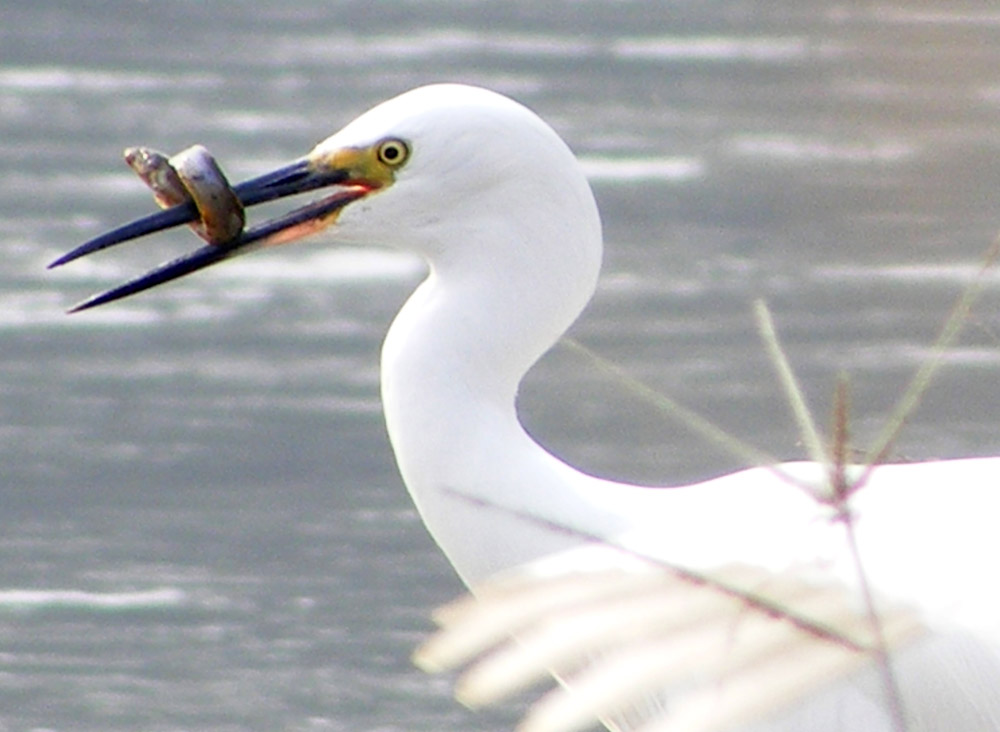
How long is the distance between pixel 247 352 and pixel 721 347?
1363 millimetres

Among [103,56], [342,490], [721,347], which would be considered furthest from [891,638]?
[103,56]

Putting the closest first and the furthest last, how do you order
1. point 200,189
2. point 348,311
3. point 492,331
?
point 492,331, point 200,189, point 348,311

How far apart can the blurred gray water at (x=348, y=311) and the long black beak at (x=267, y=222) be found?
1639 millimetres

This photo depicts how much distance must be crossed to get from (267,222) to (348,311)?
4042mm

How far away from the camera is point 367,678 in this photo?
488 centimetres

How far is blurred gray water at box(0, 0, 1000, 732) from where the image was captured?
5137 mm

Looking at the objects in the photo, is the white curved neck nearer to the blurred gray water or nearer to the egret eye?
the egret eye

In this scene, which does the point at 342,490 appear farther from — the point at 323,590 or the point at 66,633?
the point at 66,633

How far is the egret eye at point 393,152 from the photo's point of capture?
10.1 feet

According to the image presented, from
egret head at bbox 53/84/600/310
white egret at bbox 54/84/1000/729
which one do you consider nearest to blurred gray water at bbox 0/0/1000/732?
white egret at bbox 54/84/1000/729

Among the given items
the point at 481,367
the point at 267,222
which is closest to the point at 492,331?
the point at 481,367

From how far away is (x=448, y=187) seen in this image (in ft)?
10.1

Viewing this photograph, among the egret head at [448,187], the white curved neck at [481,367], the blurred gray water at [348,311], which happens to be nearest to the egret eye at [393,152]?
the egret head at [448,187]

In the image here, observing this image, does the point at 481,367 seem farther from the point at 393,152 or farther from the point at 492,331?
the point at 393,152
